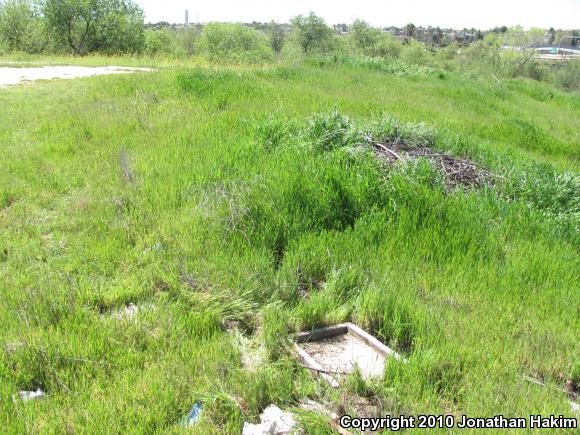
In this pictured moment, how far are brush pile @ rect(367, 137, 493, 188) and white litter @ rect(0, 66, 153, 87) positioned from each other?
9.51 metres

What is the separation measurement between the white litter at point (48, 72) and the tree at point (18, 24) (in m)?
29.1

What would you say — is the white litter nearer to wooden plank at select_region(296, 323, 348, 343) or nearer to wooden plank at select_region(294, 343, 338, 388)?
wooden plank at select_region(296, 323, 348, 343)

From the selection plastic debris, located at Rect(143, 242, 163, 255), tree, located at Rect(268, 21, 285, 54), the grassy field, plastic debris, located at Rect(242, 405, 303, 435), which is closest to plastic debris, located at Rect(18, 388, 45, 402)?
the grassy field

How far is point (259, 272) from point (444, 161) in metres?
3.22

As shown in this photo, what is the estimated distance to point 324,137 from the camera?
19.4ft

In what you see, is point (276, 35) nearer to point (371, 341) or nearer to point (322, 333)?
point (322, 333)

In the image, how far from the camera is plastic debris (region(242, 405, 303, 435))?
86.4 inches

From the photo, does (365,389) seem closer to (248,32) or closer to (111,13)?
(111,13)

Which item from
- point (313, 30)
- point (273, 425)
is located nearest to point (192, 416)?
point (273, 425)

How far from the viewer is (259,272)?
348 centimetres

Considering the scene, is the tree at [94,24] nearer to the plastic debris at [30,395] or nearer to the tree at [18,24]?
the tree at [18,24]

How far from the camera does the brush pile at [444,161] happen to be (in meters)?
5.40

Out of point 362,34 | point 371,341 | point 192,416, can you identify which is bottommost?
point 192,416

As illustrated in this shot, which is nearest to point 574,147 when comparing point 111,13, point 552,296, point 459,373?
point 552,296
